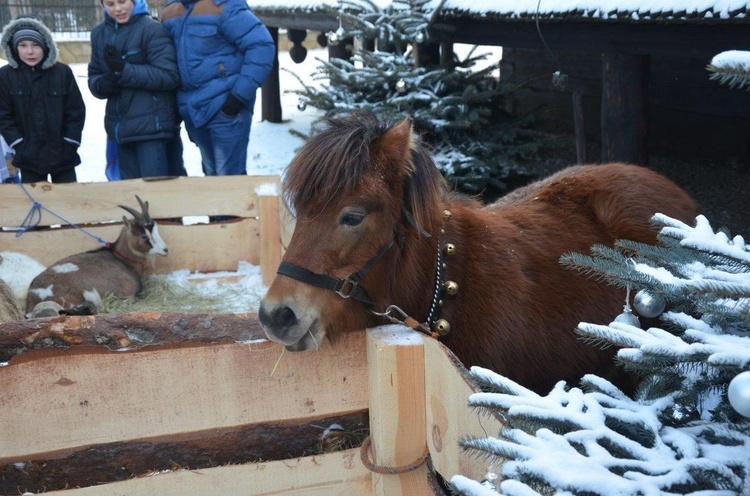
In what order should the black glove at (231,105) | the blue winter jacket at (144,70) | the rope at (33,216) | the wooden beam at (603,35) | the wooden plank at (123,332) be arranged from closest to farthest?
the wooden plank at (123,332) < the wooden beam at (603,35) < the rope at (33,216) < the blue winter jacket at (144,70) < the black glove at (231,105)

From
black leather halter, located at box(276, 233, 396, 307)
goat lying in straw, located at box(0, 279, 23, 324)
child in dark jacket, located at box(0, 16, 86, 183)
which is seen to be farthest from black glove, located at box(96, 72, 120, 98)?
black leather halter, located at box(276, 233, 396, 307)

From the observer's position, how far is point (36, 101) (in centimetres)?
573

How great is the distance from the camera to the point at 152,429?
2125mm

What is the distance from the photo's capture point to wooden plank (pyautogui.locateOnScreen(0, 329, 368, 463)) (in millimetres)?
2025

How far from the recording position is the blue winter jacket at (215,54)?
5.73 m

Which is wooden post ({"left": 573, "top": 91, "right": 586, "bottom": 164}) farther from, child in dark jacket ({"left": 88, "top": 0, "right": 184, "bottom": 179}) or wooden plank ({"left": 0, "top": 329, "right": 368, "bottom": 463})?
wooden plank ({"left": 0, "top": 329, "right": 368, "bottom": 463})

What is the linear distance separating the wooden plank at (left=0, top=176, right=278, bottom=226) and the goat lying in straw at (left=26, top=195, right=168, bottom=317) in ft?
0.53

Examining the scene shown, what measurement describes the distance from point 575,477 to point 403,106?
5142 millimetres

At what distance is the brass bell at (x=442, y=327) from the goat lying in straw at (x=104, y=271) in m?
3.23

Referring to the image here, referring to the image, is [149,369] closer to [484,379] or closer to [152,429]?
[152,429]

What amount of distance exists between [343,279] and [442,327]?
43 centimetres

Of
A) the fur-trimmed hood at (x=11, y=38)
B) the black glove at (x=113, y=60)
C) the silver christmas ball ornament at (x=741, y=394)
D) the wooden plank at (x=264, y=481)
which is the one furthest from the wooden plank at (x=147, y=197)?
the silver christmas ball ornament at (x=741, y=394)

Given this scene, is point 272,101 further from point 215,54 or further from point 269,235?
point 269,235

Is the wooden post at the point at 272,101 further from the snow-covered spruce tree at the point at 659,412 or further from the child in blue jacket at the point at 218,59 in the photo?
the snow-covered spruce tree at the point at 659,412
